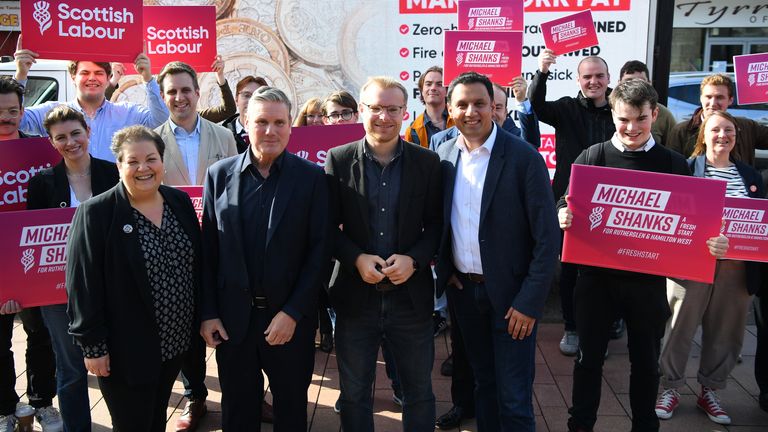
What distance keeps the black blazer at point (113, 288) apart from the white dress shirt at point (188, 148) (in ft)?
4.22

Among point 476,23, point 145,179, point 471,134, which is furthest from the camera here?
point 476,23

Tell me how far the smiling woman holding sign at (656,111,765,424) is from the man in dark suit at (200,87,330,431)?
2.39 meters

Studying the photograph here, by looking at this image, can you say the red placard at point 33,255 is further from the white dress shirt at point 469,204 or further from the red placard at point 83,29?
the white dress shirt at point 469,204

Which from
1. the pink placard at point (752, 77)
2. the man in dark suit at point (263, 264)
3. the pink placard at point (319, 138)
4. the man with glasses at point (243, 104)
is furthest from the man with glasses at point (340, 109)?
the pink placard at point (752, 77)

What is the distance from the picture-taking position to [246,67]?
20.5 ft

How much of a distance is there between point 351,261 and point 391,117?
2.30ft

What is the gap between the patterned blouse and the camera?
2758 mm

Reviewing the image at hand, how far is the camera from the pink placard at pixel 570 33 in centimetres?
499

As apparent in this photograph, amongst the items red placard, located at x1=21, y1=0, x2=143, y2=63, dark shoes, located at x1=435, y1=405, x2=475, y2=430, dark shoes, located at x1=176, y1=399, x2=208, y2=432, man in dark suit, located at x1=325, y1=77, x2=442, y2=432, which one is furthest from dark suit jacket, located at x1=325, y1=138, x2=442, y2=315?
red placard, located at x1=21, y1=0, x2=143, y2=63

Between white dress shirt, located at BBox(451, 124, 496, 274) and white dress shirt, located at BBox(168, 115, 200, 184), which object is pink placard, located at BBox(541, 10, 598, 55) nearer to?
white dress shirt, located at BBox(451, 124, 496, 274)

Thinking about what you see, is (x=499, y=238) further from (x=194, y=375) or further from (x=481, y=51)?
(x=481, y=51)

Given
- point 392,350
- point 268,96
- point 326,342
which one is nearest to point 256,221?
point 268,96

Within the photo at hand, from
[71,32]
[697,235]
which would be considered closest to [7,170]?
[71,32]

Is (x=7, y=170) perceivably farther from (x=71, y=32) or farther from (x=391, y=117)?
(x=391, y=117)
